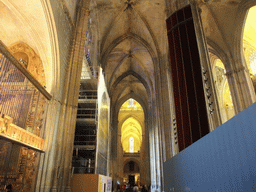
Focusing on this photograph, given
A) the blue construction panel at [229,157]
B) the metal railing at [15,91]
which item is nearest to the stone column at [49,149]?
the metal railing at [15,91]

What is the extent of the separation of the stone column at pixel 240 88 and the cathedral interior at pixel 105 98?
0.17 ft

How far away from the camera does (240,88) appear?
10.8 meters

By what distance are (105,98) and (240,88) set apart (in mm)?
7926

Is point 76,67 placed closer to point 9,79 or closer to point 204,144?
point 9,79

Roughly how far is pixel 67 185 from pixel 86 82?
5510 millimetres

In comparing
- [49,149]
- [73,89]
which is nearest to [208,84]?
[73,89]

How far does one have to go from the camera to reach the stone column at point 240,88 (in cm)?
1036

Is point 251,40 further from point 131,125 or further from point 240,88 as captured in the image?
point 131,125

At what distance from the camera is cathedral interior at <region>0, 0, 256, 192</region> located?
2381 mm

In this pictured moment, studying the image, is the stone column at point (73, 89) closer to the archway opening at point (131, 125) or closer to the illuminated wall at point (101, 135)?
the illuminated wall at point (101, 135)

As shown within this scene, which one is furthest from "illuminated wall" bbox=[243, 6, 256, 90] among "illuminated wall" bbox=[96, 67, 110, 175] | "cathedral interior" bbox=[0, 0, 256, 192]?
"illuminated wall" bbox=[96, 67, 110, 175]

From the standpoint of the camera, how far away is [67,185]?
20.9ft

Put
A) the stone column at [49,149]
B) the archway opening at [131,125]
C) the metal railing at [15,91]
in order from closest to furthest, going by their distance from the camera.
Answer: the metal railing at [15,91], the stone column at [49,149], the archway opening at [131,125]

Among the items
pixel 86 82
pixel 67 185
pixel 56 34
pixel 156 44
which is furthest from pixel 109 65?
Answer: pixel 67 185
